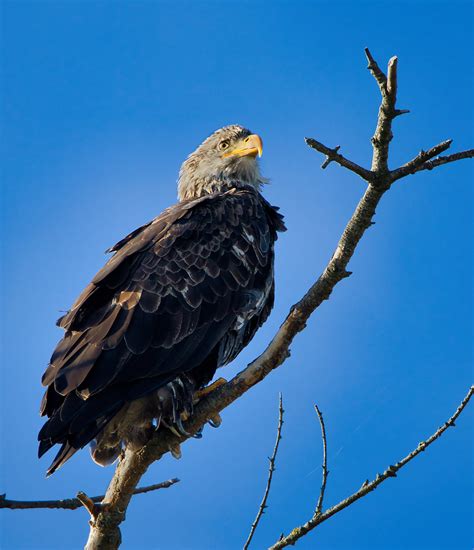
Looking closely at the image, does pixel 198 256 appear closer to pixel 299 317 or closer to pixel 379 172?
pixel 299 317

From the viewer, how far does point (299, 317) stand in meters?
5.42

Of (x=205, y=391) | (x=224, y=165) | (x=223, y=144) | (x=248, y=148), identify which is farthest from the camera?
(x=223, y=144)

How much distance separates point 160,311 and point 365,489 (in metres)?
2.04

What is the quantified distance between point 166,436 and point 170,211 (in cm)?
202

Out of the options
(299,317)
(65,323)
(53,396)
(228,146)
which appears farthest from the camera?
(228,146)

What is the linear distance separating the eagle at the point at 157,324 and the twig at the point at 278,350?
0.52 ft

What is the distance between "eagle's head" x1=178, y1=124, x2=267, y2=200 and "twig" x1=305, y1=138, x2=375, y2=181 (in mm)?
2992

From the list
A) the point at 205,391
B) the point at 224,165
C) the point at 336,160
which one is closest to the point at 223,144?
the point at 224,165

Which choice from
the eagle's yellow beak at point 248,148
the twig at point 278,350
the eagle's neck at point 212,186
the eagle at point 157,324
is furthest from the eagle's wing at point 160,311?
the eagle's yellow beak at point 248,148

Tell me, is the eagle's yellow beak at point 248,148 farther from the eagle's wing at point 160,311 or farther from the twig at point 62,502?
the twig at point 62,502

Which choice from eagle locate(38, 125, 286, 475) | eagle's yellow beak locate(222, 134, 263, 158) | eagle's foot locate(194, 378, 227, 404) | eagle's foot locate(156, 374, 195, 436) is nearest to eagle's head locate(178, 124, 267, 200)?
eagle's yellow beak locate(222, 134, 263, 158)

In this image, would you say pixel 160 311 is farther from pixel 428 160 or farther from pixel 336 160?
pixel 428 160

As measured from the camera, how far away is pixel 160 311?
6.18 m

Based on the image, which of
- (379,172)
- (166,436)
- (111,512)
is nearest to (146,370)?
(166,436)
